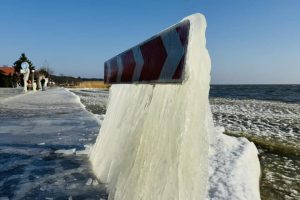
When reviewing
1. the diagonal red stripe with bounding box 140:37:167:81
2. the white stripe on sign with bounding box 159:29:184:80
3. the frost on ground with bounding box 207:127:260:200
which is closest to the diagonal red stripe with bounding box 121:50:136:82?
the diagonal red stripe with bounding box 140:37:167:81

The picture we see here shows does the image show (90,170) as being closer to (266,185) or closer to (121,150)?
(121,150)

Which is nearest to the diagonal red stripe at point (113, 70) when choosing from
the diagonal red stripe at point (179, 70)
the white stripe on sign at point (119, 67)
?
the white stripe on sign at point (119, 67)

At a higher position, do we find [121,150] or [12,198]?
[121,150]

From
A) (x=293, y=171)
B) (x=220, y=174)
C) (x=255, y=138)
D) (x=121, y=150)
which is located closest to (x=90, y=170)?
(x=121, y=150)

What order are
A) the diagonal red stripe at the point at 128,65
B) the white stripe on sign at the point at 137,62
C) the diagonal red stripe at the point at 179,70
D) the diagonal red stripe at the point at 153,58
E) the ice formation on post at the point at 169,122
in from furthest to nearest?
the diagonal red stripe at the point at 128,65
the white stripe on sign at the point at 137,62
the diagonal red stripe at the point at 153,58
the ice formation on post at the point at 169,122
the diagonal red stripe at the point at 179,70

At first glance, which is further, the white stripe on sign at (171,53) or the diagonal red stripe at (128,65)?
the diagonal red stripe at (128,65)

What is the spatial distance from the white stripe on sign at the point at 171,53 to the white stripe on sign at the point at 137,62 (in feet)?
1.27

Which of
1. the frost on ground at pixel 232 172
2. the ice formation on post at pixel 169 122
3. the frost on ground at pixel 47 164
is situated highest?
the ice formation on post at pixel 169 122

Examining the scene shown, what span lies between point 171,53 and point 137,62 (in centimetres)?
60

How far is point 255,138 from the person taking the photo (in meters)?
8.16

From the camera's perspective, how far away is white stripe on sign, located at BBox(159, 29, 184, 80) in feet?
5.18

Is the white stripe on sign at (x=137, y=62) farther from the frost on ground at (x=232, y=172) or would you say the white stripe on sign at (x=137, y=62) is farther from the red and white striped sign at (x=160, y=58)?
the frost on ground at (x=232, y=172)

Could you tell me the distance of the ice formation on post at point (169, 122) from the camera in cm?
163

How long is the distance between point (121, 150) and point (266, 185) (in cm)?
240
